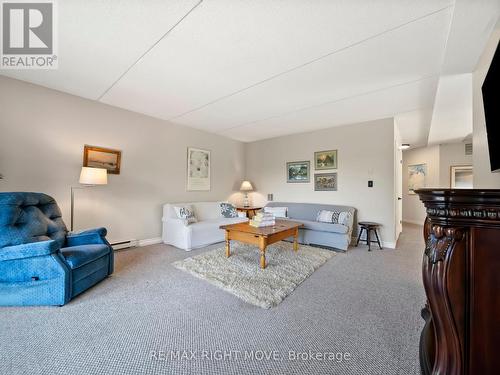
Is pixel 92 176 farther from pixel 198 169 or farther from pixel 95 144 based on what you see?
pixel 198 169

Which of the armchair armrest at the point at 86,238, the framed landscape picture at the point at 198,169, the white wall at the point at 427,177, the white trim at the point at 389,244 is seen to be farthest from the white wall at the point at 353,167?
the armchair armrest at the point at 86,238

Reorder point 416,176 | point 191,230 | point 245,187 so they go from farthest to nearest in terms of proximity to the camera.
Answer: point 416,176
point 245,187
point 191,230

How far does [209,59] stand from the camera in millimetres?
2217

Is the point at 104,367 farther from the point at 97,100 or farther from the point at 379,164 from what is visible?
the point at 379,164

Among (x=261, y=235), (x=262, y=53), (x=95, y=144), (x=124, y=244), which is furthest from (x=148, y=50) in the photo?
(x=124, y=244)

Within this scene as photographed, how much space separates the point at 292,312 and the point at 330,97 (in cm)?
288

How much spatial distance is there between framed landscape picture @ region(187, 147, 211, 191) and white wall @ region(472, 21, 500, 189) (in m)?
4.39

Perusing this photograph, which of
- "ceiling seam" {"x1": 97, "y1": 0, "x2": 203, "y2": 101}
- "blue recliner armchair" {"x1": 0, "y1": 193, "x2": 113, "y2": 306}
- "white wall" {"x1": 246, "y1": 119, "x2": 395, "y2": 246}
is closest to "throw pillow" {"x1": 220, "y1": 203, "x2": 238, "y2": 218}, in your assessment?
"white wall" {"x1": 246, "y1": 119, "x2": 395, "y2": 246}

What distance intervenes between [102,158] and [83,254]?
6.09ft

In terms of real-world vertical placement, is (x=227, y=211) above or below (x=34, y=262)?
above

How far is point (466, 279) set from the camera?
74 centimetres

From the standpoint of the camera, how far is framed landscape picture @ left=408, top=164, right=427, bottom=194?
640 centimetres

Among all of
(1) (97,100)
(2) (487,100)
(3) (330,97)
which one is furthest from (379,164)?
(1) (97,100)

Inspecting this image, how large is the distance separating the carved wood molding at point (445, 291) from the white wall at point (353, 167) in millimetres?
3584
